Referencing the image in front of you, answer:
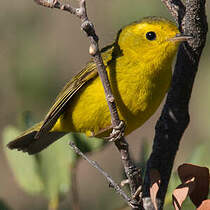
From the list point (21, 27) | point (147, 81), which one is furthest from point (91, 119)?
point (21, 27)

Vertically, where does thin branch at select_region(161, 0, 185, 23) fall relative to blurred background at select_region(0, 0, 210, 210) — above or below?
above

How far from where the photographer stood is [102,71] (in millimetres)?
2520

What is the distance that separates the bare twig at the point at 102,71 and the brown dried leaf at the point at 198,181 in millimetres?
371

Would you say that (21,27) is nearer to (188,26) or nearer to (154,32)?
(154,32)

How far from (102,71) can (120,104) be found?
1134mm

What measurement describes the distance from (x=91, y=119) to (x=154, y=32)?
761 mm

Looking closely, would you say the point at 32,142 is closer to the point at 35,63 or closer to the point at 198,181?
the point at 35,63

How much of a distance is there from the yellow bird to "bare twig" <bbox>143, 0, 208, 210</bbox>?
15.7 inches

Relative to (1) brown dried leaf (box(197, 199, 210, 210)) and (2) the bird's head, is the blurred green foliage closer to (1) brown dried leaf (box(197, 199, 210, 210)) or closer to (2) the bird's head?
(2) the bird's head

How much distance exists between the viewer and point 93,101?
3811 mm

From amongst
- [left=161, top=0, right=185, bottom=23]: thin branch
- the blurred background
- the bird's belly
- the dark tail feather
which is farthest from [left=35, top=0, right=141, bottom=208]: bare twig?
the blurred background

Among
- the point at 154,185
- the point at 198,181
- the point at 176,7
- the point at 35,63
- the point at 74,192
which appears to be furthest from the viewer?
the point at 35,63

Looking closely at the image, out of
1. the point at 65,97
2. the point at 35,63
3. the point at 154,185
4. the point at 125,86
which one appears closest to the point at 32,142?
the point at 65,97

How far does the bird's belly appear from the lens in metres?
3.66
